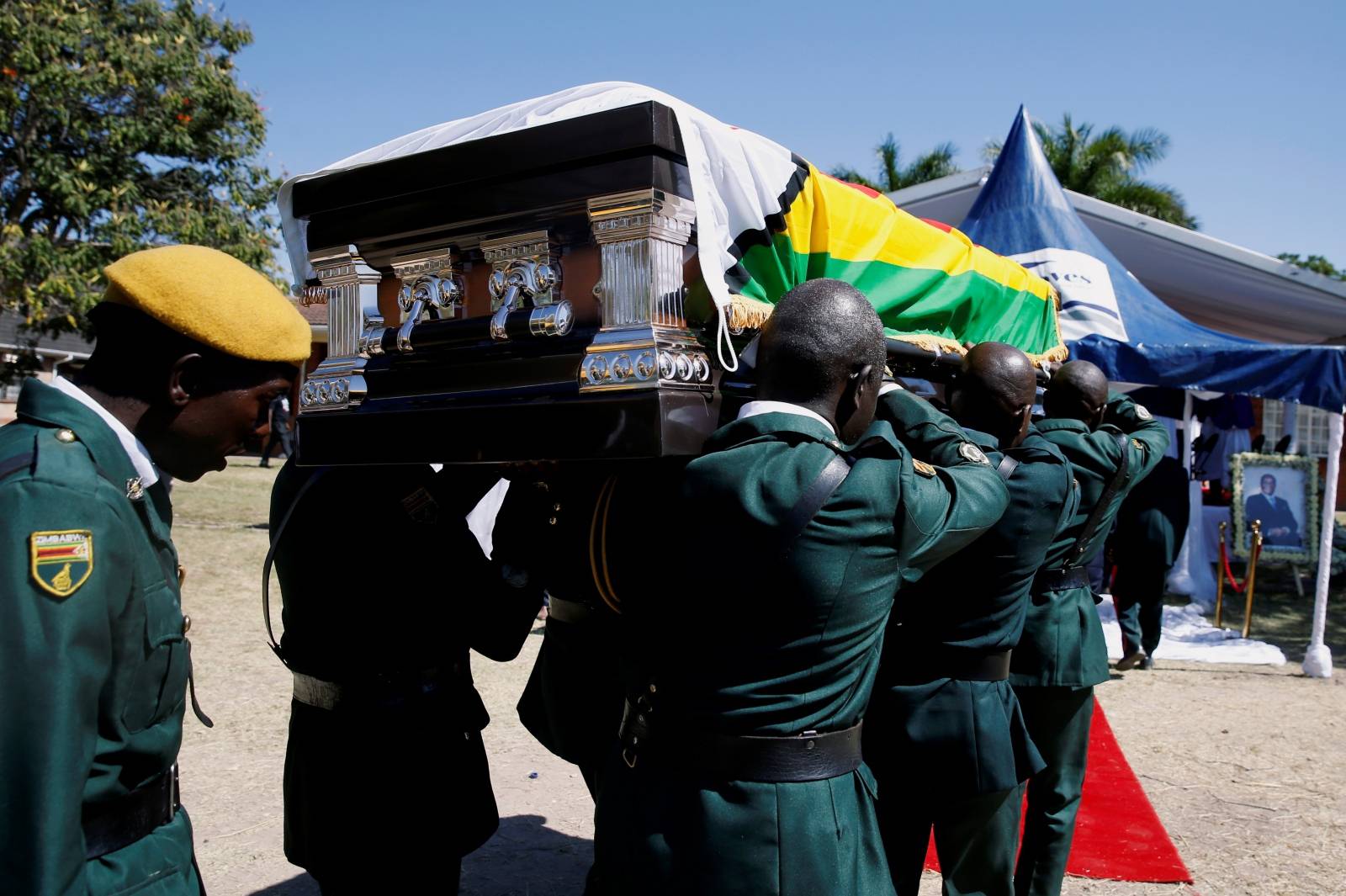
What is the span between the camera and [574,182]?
6.46 feet

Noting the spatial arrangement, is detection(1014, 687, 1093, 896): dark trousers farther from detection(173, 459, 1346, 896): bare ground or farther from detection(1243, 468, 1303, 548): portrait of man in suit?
detection(1243, 468, 1303, 548): portrait of man in suit

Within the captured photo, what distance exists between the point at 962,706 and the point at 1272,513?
24.7ft

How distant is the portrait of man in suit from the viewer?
339 inches

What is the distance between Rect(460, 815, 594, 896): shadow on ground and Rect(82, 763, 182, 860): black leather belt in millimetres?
2200

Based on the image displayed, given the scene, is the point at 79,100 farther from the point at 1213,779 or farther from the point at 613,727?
the point at 1213,779

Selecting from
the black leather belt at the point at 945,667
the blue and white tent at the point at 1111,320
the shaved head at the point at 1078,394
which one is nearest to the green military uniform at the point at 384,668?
the black leather belt at the point at 945,667

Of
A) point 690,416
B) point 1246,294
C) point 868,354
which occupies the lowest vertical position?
point 690,416

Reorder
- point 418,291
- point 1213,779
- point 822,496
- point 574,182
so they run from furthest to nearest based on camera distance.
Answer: point 1213,779 < point 418,291 < point 574,182 < point 822,496

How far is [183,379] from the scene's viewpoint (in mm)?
1487

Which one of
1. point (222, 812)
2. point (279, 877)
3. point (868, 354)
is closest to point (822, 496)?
point (868, 354)

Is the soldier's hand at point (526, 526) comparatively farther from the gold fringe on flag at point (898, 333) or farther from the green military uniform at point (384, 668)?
the gold fringe on flag at point (898, 333)

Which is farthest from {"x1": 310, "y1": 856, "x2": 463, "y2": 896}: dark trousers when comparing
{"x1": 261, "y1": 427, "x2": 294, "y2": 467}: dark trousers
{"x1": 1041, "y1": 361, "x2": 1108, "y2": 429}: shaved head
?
{"x1": 261, "y1": 427, "x2": 294, "y2": 467}: dark trousers

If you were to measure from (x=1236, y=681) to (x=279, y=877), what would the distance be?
21.0ft

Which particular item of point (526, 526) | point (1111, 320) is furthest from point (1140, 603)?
point (526, 526)
